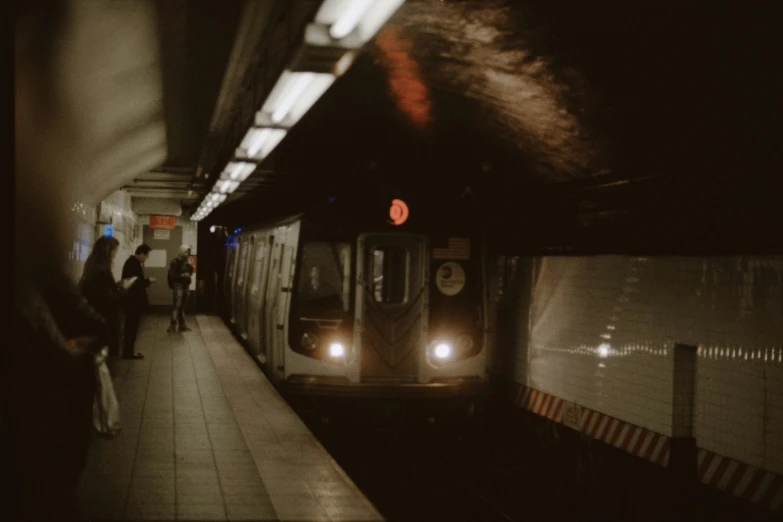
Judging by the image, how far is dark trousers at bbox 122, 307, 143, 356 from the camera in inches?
539

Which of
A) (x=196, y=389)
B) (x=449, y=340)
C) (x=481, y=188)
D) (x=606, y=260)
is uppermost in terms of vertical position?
(x=481, y=188)

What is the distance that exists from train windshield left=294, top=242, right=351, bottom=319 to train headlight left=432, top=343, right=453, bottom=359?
1.20 m

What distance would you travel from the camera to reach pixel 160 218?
83.7 feet

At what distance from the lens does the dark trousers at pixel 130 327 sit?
1369cm

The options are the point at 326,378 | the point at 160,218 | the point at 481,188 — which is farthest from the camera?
the point at 160,218

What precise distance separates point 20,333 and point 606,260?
270 inches

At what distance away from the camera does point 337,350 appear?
10.6m

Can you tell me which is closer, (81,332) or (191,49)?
(81,332)

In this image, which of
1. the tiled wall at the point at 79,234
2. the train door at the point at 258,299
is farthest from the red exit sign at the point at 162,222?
the train door at the point at 258,299

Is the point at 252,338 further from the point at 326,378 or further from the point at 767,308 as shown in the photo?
the point at 767,308

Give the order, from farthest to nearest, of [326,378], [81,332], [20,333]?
[326,378] → [81,332] → [20,333]

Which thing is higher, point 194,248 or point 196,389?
point 194,248

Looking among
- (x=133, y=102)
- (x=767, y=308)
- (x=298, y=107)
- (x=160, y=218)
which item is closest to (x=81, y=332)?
(x=298, y=107)

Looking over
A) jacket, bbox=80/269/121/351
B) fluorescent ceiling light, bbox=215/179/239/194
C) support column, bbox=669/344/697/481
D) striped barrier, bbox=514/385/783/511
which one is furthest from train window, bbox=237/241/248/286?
support column, bbox=669/344/697/481
